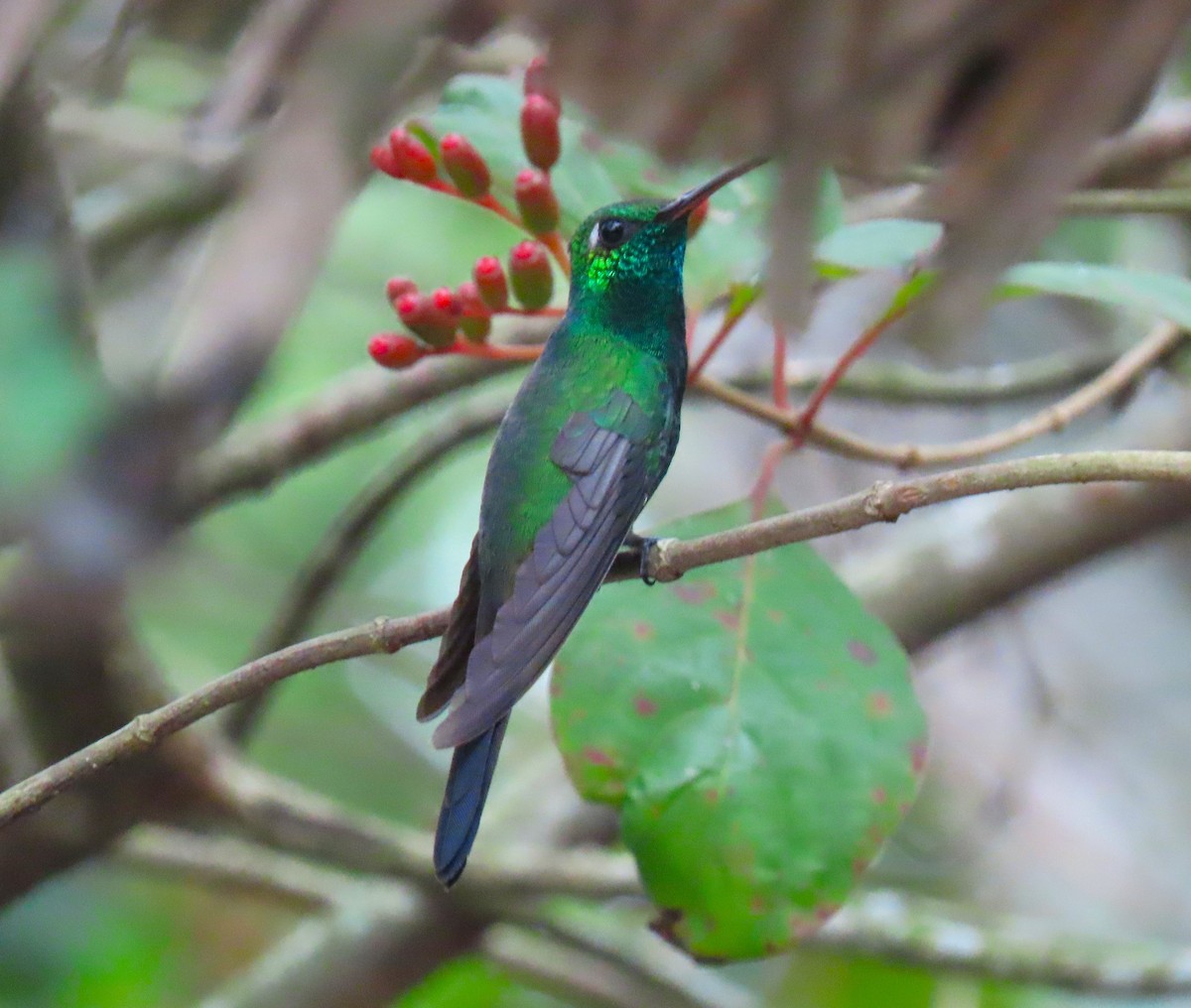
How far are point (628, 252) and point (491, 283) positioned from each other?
1.77ft

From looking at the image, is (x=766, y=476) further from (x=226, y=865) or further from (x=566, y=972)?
(x=226, y=865)

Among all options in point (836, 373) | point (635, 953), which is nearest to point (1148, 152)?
point (836, 373)

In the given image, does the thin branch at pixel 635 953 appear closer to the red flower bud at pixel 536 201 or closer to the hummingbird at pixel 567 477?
the hummingbird at pixel 567 477

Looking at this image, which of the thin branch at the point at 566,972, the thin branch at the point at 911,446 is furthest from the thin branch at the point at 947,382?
the thin branch at the point at 566,972

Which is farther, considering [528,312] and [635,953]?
[635,953]

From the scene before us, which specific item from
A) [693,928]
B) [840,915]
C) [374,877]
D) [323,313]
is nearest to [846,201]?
[840,915]

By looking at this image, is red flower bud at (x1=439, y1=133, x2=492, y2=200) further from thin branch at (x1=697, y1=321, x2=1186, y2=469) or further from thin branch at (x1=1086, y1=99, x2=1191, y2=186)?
thin branch at (x1=1086, y1=99, x2=1191, y2=186)

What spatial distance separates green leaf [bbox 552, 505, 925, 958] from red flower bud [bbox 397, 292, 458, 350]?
1.28 ft

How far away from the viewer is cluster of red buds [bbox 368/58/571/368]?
1.85 metres

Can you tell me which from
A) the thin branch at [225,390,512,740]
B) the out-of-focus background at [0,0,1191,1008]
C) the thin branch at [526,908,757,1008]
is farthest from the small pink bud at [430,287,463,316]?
the thin branch at [526,908,757,1008]

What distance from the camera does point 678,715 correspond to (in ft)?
5.90

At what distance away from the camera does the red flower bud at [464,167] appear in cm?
183

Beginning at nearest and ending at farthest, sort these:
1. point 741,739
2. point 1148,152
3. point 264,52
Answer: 1. point 264,52
2. point 741,739
3. point 1148,152

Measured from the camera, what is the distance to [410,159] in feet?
6.25
